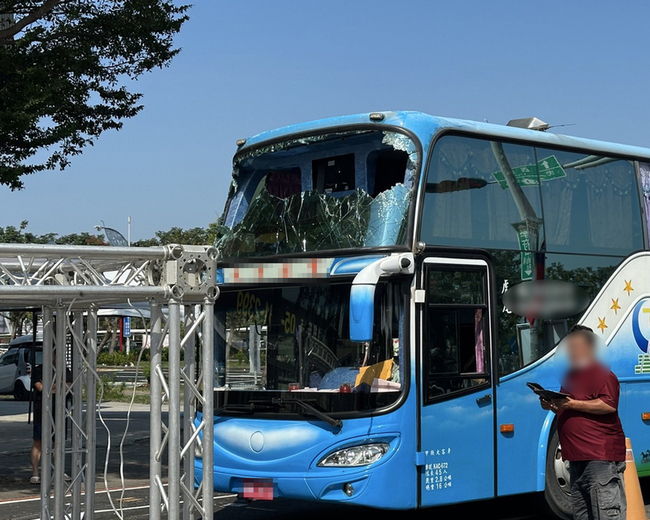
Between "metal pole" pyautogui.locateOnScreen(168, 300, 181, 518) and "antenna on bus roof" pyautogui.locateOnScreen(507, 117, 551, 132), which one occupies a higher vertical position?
"antenna on bus roof" pyautogui.locateOnScreen(507, 117, 551, 132)

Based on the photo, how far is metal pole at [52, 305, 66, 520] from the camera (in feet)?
28.0

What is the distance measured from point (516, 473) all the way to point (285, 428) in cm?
246

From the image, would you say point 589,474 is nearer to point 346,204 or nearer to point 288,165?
point 346,204

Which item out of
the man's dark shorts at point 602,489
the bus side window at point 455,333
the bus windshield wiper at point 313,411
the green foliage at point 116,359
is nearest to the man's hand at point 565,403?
the man's dark shorts at point 602,489

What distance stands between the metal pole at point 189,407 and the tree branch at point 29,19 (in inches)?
271

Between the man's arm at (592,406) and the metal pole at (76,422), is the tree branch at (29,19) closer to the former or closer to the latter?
the metal pole at (76,422)

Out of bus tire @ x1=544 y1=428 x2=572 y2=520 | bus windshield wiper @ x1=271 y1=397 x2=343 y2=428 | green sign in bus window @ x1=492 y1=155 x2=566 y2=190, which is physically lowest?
bus tire @ x1=544 y1=428 x2=572 y2=520

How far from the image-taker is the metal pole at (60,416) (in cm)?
853

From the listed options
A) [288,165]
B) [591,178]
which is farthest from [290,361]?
[591,178]

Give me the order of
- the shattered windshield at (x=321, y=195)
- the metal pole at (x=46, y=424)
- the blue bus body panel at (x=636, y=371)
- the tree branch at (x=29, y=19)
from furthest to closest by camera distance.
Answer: the tree branch at (x=29, y=19)
the blue bus body panel at (x=636, y=371)
the shattered windshield at (x=321, y=195)
the metal pole at (x=46, y=424)

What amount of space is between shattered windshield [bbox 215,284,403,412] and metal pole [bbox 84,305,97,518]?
1.74 m

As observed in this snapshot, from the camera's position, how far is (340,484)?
9.17m

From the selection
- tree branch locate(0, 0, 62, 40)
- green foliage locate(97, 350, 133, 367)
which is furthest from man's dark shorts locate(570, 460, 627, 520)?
green foliage locate(97, 350, 133, 367)

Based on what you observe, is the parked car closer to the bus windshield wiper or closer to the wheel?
the wheel
